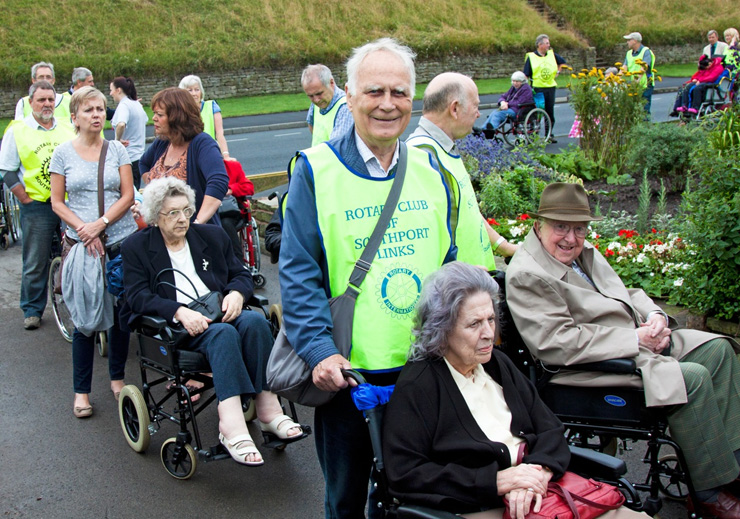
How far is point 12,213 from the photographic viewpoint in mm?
10141

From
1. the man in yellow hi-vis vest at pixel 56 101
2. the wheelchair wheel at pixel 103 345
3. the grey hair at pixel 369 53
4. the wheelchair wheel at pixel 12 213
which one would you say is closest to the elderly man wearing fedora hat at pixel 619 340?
the grey hair at pixel 369 53

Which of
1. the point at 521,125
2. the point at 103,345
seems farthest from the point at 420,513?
the point at 521,125

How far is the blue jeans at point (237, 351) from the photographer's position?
14.3 feet

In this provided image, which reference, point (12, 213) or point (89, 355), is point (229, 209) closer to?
point (89, 355)

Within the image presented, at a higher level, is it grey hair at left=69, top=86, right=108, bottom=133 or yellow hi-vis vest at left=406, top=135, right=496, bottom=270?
grey hair at left=69, top=86, right=108, bottom=133

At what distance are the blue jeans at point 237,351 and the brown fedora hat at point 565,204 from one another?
1.86 meters

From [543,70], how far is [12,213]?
1117 centimetres

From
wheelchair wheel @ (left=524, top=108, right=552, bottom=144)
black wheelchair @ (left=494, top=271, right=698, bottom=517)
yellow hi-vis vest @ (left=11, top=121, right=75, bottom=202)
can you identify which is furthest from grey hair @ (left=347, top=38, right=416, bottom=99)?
wheelchair wheel @ (left=524, top=108, right=552, bottom=144)

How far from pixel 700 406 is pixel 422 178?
5.91 ft

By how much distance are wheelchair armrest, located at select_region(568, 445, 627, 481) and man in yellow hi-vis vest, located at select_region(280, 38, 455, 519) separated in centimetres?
88

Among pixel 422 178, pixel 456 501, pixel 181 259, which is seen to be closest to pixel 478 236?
pixel 422 178

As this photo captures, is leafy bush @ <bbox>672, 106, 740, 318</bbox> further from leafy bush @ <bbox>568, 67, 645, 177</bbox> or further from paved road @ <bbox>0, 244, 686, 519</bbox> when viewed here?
leafy bush @ <bbox>568, 67, 645, 177</bbox>

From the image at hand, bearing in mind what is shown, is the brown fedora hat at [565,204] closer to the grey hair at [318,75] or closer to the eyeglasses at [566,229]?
the eyeglasses at [566,229]

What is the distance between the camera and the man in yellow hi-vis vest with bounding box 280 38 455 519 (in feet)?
9.20
